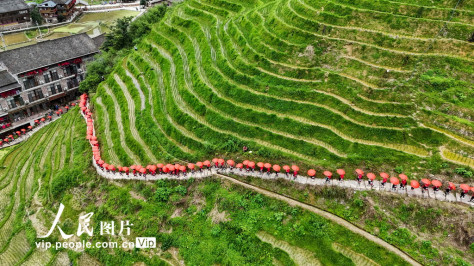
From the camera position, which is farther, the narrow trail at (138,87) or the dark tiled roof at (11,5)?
the dark tiled roof at (11,5)

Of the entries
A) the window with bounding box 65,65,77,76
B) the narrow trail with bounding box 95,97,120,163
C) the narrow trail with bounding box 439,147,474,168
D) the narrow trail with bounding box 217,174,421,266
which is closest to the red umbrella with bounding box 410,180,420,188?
the narrow trail with bounding box 439,147,474,168

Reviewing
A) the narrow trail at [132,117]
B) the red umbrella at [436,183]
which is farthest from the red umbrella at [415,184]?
the narrow trail at [132,117]

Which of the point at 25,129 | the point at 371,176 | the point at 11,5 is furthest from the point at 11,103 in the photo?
the point at 371,176

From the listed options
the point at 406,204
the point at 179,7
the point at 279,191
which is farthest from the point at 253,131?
the point at 179,7

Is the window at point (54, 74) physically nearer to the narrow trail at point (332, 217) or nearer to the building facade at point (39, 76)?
the building facade at point (39, 76)

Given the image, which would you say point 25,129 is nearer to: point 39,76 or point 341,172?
point 39,76

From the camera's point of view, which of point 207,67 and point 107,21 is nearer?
point 207,67

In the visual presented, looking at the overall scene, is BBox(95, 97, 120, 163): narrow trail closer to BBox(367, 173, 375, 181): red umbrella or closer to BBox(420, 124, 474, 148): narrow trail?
BBox(367, 173, 375, 181): red umbrella

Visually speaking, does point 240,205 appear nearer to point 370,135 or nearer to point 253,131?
point 253,131
